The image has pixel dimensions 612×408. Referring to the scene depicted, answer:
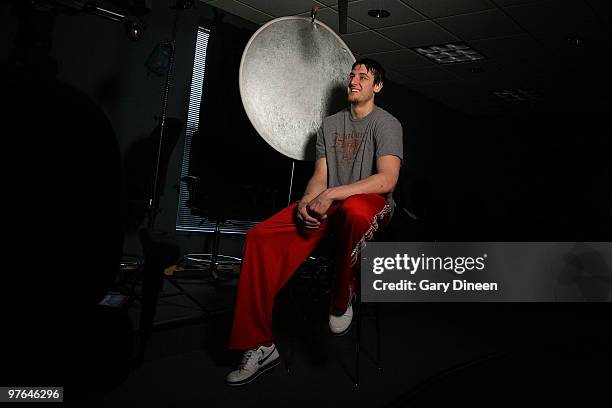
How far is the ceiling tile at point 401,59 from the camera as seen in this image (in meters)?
5.58

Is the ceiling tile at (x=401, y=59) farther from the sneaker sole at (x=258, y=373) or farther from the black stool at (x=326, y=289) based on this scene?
the sneaker sole at (x=258, y=373)

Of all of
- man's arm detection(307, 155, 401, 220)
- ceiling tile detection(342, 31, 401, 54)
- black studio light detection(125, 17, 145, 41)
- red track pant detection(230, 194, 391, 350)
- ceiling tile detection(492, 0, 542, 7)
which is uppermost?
ceiling tile detection(492, 0, 542, 7)

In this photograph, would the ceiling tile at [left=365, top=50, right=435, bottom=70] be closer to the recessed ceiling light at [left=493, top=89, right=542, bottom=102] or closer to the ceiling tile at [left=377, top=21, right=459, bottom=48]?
the ceiling tile at [left=377, top=21, right=459, bottom=48]

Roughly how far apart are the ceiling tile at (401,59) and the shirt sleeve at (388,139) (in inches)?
152

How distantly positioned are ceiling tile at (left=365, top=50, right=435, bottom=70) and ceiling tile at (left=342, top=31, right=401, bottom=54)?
0.14 metres

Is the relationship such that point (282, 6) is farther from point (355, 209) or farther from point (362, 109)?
point (355, 209)

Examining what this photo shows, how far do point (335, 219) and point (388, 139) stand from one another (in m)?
0.42

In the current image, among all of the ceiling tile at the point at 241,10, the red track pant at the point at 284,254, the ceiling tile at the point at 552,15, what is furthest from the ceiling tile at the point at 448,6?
the red track pant at the point at 284,254

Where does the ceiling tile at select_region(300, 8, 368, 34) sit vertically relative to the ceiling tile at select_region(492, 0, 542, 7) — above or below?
below

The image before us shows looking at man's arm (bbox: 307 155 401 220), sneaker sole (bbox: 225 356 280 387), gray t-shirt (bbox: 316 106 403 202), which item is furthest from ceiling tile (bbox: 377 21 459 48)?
sneaker sole (bbox: 225 356 280 387)

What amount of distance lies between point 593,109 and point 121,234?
867 centimetres

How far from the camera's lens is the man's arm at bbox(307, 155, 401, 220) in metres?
1.80

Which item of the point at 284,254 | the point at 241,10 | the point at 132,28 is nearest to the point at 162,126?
the point at 132,28

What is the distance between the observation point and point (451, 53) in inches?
214
